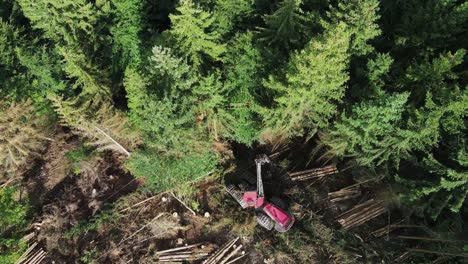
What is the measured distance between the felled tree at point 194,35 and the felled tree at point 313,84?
12.2 ft

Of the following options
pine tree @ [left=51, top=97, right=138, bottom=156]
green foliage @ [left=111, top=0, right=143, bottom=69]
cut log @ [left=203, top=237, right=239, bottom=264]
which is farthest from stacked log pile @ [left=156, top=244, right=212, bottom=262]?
A: green foliage @ [left=111, top=0, right=143, bottom=69]

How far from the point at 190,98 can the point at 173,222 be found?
8.00m

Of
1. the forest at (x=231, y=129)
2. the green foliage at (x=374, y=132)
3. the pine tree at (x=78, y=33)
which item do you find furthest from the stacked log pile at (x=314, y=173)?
the pine tree at (x=78, y=33)

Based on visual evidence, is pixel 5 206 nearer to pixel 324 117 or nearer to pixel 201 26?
pixel 201 26

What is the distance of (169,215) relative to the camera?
2192 cm

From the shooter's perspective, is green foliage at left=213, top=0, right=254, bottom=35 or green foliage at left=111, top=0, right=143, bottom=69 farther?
green foliage at left=111, top=0, right=143, bottom=69

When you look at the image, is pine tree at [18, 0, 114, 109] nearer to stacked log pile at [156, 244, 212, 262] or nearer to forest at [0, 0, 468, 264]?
forest at [0, 0, 468, 264]

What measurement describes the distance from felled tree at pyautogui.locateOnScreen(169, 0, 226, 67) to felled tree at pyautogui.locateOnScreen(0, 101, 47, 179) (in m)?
9.94

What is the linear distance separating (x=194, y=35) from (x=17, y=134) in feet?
39.1

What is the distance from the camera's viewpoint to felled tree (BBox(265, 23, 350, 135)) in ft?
50.6

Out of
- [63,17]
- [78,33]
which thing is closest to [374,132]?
[78,33]

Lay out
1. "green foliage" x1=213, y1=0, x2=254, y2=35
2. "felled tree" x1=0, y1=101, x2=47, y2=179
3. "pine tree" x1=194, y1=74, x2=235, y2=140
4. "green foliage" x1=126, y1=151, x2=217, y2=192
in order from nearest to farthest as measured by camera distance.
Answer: "pine tree" x1=194, y1=74, x2=235, y2=140 → "green foliage" x1=126, y1=151, x2=217, y2=192 → "felled tree" x1=0, y1=101, x2=47, y2=179 → "green foliage" x1=213, y1=0, x2=254, y2=35

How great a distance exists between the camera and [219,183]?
22641 millimetres

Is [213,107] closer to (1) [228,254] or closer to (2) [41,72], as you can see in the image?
(1) [228,254]
